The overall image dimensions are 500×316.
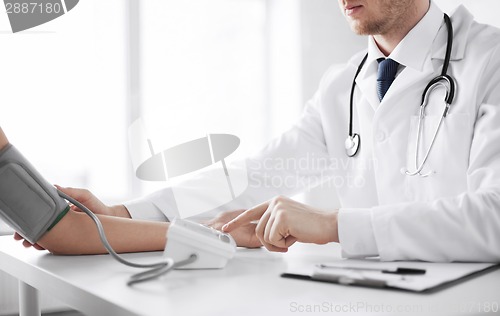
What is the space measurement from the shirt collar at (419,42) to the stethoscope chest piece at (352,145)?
221 millimetres

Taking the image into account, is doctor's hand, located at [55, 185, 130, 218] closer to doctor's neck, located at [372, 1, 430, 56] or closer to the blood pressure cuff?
the blood pressure cuff

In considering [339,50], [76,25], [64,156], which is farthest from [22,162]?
[339,50]

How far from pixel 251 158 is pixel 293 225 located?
63 centimetres

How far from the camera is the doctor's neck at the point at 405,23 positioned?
1360 millimetres

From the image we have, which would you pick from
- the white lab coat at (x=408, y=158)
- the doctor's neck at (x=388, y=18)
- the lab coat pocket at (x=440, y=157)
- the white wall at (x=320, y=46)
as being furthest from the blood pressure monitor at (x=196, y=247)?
the white wall at (x=320, y=46)

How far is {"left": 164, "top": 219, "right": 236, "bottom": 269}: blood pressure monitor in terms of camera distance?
739 millimetres

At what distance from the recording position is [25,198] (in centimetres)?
81

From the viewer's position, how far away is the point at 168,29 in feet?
8.75

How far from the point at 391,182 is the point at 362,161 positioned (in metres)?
0.14

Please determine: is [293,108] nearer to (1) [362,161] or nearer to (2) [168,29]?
(2) [168,29]

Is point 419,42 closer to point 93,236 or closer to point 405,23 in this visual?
point 405,23

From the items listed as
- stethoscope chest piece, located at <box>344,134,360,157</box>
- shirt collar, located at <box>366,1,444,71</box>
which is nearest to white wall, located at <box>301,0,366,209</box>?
stethoscope chest piece, located at <box>344,134,360,157</box>

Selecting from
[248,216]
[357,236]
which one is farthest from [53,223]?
[357,236]

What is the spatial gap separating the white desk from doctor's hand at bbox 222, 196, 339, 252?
1.5 inches
